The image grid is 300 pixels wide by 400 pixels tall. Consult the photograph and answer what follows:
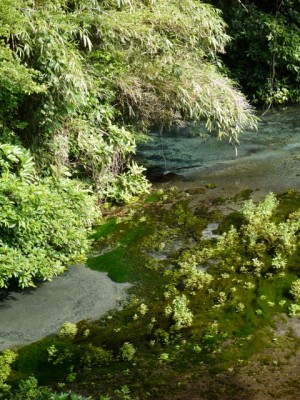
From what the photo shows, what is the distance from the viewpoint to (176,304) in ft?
20.5

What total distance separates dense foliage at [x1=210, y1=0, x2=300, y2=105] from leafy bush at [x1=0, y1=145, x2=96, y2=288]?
8557 mm

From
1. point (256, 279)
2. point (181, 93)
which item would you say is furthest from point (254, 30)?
point (256, 279)

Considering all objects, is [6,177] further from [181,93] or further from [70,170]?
[181,93]

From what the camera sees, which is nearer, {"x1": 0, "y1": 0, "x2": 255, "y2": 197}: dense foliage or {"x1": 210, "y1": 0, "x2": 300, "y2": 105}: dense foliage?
{"x1": 0, "y1": 0, "x2": 255, "y2": 197}: dense foliage

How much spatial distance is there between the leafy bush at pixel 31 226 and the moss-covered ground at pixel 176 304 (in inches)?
30.9

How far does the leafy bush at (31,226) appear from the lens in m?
5.99

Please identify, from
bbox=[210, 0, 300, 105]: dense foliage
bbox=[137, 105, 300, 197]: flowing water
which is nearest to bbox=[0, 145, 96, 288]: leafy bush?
bbox=[137, 105, 300, 197]: flowing water

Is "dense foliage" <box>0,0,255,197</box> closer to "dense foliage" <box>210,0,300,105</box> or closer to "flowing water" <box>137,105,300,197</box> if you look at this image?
"flowing water" <box>137,105,300,197</box>

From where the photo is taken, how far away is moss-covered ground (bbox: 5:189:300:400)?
5.34 m

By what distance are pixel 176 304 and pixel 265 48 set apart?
33.0 feet

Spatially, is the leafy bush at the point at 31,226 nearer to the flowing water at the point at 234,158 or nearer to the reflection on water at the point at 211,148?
Answer: the flowing water at the point at 234,158

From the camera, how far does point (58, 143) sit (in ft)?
25.1

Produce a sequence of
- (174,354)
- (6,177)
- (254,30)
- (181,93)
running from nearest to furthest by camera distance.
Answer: (174,354) → (6,177) → (181,93) → (254,30)

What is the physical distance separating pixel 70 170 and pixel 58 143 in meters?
1.00
